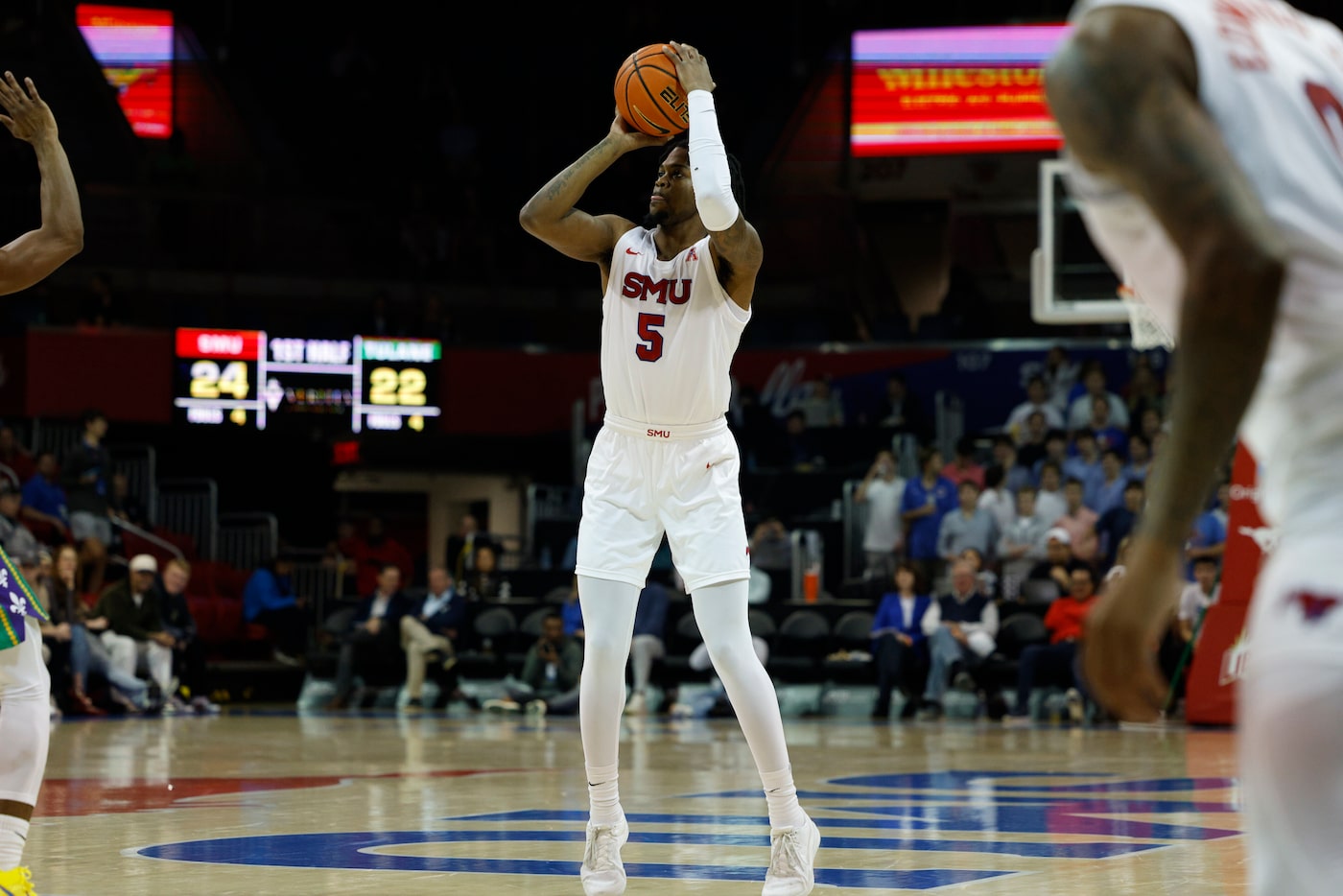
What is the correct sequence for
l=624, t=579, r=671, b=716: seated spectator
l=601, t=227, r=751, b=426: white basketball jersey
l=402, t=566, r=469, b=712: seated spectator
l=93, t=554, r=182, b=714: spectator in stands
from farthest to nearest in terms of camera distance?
l=402, t=566, r=469, b=712: seated spectator, l=93, t=554, r=182, b=714: spectator in stands, l=624, t=579, r=671, b=716: seated spectator, l=601, t=227, r=751, b=426: white basketball jersey

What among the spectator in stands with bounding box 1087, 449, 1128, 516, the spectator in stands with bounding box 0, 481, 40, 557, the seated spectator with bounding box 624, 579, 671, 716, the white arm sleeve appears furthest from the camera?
the spectator in stands with bounding box 1087, 449, 1128, 516

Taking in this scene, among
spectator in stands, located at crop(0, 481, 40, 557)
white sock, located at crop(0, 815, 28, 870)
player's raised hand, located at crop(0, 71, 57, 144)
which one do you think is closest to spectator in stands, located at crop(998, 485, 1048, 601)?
spectator in stands, located at crop(0, 481, 40, 557)

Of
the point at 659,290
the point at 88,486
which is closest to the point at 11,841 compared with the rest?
the point at 659,290

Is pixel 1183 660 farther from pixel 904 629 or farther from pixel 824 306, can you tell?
pixel 824 306

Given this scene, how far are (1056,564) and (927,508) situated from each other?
1.96m

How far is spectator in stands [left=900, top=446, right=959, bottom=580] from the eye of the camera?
18.1 m

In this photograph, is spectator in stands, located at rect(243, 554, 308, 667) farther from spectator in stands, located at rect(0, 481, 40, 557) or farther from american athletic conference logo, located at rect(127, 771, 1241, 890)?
american athletic conference logo, located at rect(127, 771, 1241, 890)

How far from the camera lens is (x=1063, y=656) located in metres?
15.6

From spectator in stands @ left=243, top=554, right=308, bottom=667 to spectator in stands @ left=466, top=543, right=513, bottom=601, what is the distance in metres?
2.81

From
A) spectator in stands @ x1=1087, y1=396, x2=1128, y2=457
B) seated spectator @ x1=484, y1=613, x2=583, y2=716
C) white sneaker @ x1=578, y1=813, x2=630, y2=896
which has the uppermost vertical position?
spectator in stands @ x1=1087, y1=396, x2=1128, y2=457

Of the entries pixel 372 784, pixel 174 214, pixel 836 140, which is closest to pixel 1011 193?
pixel 836 140

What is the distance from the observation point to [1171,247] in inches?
77.4

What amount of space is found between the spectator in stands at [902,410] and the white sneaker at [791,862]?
56.2 feet

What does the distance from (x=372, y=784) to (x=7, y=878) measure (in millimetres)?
4309
